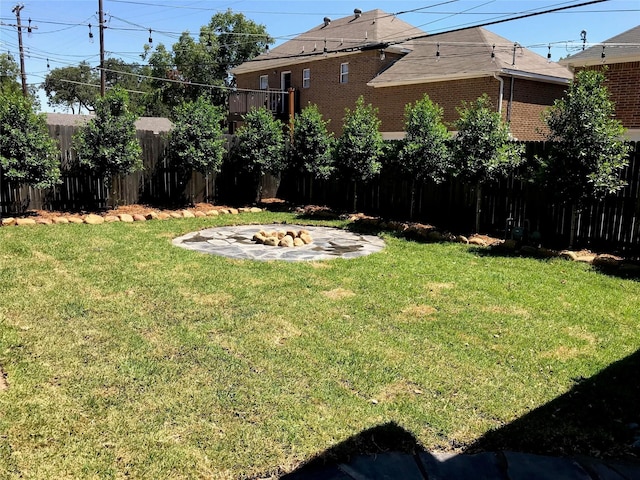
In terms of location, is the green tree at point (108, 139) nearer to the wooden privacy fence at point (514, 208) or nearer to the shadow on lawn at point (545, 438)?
the wooden privacy fence at point (514, 208)

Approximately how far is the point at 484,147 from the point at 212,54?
30.2 meters

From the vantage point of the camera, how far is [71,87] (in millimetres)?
52500

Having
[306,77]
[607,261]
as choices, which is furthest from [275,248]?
[306,77]

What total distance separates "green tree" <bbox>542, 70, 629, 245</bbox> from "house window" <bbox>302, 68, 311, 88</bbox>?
1572cm

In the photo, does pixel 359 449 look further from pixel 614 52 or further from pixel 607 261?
pixel 614 52

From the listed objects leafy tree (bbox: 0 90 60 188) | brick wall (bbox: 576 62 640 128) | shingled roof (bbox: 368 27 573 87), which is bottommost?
leafy tree (bbox: 0 90 60 188)

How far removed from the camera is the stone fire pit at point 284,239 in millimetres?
8086

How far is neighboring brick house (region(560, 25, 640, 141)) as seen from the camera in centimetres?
1138

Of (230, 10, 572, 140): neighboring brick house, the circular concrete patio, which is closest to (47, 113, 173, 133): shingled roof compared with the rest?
(230, 10, 572, 140): neighboring brick house

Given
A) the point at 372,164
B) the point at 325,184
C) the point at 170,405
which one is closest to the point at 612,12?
the point at 372,164

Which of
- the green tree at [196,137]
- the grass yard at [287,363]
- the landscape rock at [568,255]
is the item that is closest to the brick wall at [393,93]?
Result: the landscape rock at [568,255]

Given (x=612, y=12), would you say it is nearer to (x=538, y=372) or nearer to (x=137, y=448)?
(x=538, y=372)

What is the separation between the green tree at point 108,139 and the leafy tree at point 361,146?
4569 millimetres

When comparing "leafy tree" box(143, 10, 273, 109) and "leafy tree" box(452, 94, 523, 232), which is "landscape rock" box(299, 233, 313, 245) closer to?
"leafy tree" box(452, 94, 523, 232)
